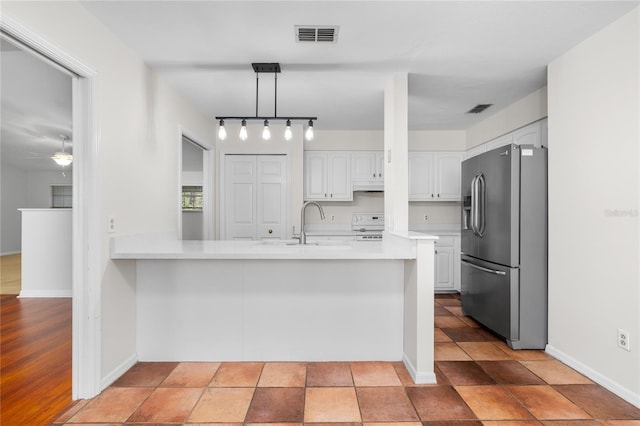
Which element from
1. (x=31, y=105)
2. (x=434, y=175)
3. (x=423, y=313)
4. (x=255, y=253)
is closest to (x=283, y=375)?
(x=255, y=253)

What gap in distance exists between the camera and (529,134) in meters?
3.56

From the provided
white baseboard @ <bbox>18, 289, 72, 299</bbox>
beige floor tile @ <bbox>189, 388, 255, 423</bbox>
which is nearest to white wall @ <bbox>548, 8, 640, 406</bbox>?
beige floor tile @ <bbox>189, 388, 255, 423</bbox>

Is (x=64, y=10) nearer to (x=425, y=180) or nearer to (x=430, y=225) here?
(x=425, y=180)

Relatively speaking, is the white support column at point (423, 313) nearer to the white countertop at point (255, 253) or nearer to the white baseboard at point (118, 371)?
the white countertop at point (255, 253)

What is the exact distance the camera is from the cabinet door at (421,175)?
502 cm

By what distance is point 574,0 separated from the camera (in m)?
1.91

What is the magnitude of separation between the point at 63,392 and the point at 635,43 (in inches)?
164

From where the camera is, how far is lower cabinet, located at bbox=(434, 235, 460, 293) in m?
4.83

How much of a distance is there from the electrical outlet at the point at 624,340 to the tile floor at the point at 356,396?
325 mm

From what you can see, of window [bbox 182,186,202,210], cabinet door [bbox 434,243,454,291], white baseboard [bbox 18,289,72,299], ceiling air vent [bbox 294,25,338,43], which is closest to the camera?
ceiling air vent [bbox 294,25,338,43]

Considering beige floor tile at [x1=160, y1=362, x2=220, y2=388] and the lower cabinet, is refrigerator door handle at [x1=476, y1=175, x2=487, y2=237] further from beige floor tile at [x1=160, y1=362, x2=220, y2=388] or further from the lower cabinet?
beige floor tile at [x1=160, y1=362, x2=220, y2=388]

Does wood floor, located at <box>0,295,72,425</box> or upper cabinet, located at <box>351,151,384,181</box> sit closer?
wood floor, located at <box>0,295,72,425</box>

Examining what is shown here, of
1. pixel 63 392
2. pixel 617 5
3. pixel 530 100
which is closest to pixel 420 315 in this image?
pixel 617 5

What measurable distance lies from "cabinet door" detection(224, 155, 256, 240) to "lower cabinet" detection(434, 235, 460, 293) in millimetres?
2657
